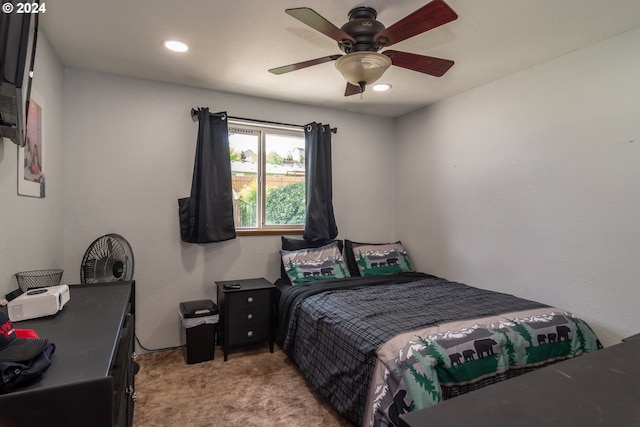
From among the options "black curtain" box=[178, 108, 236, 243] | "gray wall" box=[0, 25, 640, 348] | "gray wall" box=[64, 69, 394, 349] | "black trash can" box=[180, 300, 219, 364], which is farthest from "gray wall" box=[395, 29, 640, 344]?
"black trash can" box=[180, 300, 219, 364]

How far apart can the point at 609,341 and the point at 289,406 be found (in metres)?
2.11

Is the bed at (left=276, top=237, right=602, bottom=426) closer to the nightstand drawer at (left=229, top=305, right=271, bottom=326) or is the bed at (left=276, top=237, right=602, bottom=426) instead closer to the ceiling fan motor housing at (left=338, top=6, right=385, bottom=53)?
the nightstand drawer at (left=229, top=305, right=271, bottom=326)

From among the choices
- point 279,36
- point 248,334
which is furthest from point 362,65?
point 248,334

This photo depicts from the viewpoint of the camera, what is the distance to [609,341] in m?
2.06

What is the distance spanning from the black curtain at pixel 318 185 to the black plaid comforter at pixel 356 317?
62cm

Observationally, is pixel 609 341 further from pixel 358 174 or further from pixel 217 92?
pixel 217 92

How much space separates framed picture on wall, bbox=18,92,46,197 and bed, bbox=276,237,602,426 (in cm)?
188

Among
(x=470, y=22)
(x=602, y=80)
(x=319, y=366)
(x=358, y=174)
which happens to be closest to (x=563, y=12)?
(x=470, y=22)

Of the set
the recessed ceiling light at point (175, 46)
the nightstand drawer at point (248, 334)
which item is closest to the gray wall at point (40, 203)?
the recessed ceiling light at point (175, 46)

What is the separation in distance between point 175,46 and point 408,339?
2.38 meters

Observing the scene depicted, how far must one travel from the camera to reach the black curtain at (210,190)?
113 inches

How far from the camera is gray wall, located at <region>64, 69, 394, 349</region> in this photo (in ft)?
8.48

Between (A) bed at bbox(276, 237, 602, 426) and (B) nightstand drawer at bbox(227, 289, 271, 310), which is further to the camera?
(B) nightstand drawer at bbox(227, 289, 271, 310)

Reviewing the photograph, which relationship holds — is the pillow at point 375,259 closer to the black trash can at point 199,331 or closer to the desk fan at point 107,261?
the black trash can at point 199,331
